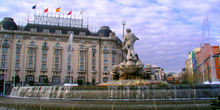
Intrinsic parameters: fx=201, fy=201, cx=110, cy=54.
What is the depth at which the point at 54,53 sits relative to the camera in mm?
77312

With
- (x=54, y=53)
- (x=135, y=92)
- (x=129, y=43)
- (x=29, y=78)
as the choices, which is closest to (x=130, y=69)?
(x=129, y=43)

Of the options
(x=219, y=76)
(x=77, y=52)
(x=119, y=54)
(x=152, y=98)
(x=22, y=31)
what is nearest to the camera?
(x=152, y=98)

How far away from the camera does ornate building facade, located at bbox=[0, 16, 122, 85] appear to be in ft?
240

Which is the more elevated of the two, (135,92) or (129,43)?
(129,43)

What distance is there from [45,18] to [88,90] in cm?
7489

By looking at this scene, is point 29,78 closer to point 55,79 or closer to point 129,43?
point 55,79

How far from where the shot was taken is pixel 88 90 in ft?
56.0

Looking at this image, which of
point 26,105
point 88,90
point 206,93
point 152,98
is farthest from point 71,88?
point 206,93

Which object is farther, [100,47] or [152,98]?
[100,47]

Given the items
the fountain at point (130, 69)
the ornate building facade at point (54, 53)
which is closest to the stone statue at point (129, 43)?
the fountain at point (130, 69)

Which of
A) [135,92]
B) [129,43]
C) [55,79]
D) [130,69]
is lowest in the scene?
[55,79]

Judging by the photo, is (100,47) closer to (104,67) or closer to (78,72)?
(104,67)

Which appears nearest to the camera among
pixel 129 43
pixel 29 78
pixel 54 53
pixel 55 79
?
pixel 129 43

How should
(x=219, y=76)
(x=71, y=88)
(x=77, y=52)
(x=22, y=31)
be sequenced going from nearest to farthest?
1. (x=71, y=88)
2. (x=219, y=76)
3. (x=22, y=31)
4. (x=77, y=52)
